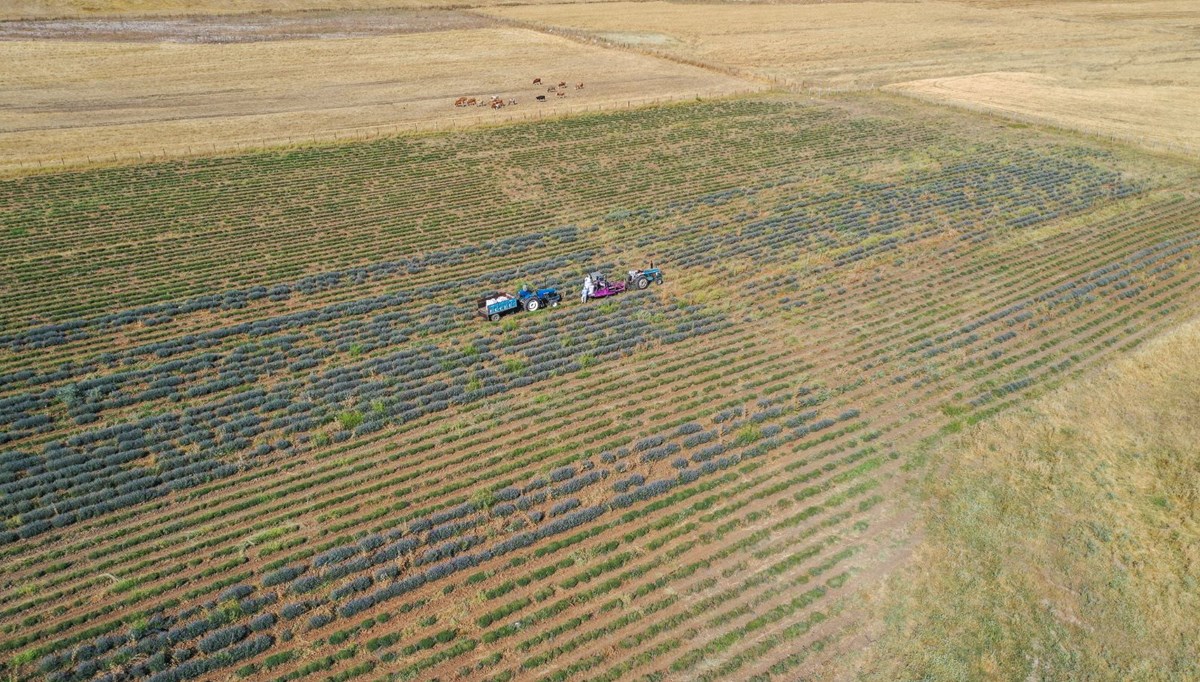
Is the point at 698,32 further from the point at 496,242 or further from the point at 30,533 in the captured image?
the point at 30,533

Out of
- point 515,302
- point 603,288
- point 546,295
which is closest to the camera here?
point 515,302

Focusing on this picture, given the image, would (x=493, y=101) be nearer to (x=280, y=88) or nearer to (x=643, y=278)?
(x=280, y=88)

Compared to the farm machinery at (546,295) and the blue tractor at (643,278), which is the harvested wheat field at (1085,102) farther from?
the farm machinery at (546,295)

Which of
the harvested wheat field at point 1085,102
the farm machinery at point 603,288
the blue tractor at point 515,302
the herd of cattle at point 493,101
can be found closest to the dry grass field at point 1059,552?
the farm machinery at point 603,288

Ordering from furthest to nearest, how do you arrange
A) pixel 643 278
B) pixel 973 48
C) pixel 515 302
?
1. pixel 973 48
2. pixel 643 278
3. pixel 515 302

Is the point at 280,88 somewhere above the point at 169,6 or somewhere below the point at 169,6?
below

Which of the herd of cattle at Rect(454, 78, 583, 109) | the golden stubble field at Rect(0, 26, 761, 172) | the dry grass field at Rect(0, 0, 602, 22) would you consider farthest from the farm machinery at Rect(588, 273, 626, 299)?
the dry grass field at Rect(0, 0, 602, 22)

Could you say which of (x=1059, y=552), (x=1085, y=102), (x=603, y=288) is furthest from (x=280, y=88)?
(x=1085, y=102)

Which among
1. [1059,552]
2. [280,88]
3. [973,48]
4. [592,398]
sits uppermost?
[973,48]
